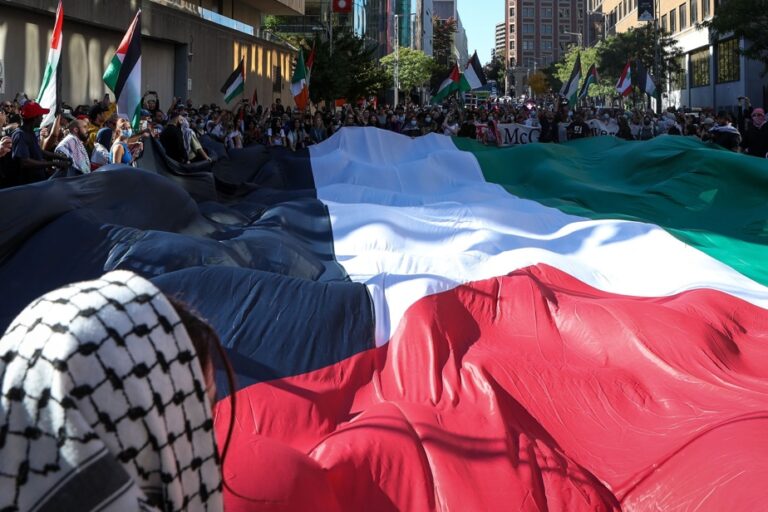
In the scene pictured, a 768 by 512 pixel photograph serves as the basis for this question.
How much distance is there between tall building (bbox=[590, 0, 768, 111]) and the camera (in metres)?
48.3

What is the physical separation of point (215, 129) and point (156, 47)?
1035 centimetres

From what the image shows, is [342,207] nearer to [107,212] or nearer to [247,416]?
[107,212]

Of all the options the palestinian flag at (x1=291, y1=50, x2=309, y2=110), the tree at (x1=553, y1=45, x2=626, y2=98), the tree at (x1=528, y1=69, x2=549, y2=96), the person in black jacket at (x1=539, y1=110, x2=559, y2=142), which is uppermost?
the tree at (x1=528, y1=69, x2=549, y2=96)

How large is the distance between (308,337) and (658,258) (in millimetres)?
3977

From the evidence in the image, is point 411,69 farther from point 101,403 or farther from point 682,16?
point 101,403

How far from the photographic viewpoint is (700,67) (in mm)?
57969

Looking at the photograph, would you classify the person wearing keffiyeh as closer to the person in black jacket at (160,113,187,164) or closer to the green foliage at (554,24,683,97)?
the person in black jacket at (160,113,187,164)

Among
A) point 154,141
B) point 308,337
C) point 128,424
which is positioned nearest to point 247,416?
point 308,337

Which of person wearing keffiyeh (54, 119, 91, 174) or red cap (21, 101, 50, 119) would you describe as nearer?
red cap (21, 101, 50, 119)

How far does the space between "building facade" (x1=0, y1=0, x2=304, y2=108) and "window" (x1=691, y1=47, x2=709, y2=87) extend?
A: 27.9 meters

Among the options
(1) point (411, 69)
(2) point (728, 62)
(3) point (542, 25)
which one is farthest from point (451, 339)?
(3) point (542, 25)

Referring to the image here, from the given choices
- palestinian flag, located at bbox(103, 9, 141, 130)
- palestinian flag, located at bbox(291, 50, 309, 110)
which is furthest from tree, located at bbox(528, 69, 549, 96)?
palestinian flag, located at bbox(103, 9, 141, 130)

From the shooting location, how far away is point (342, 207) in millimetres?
9812

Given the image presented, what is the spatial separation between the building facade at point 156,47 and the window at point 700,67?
2792cm
